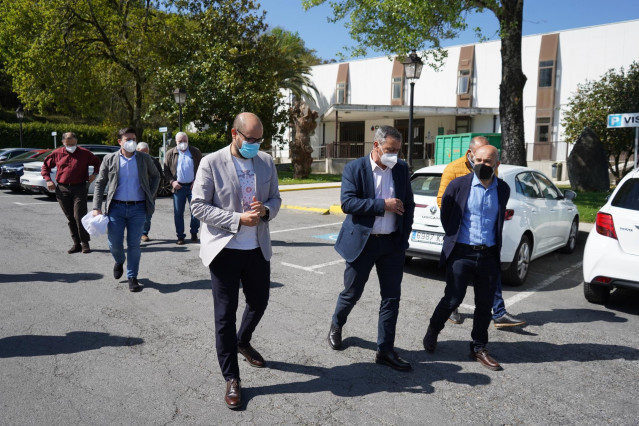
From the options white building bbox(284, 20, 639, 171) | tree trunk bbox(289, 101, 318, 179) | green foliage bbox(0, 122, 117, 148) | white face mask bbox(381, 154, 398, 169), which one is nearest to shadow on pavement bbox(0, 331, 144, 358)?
white face mask bbox(381, 154, 398, 169)

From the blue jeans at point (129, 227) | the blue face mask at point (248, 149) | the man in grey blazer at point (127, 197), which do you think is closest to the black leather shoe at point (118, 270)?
the man in grey blazer at point (127, 197)

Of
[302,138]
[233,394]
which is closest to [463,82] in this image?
[302,138]

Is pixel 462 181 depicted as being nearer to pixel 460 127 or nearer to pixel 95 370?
pixel 95 370

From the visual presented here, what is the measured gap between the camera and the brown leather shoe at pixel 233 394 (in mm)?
3389

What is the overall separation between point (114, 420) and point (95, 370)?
846mm

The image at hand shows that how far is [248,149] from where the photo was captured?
3.51 metres

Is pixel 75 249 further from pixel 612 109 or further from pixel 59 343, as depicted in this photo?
pixel 612 109

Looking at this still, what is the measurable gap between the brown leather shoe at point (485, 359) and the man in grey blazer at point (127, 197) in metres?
3.84

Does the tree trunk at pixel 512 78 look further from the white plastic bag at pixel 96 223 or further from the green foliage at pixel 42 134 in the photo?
the green foliage at pixel 42 134

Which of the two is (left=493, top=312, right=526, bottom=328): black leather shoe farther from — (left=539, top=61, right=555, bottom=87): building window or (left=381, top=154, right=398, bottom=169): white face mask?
(left=539, top=61, right=555, bottom=87): building window

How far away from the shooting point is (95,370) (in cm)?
393

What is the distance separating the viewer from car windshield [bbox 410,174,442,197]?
705 cm

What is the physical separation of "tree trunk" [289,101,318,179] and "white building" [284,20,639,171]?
552cm

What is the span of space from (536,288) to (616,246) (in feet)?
4.49
